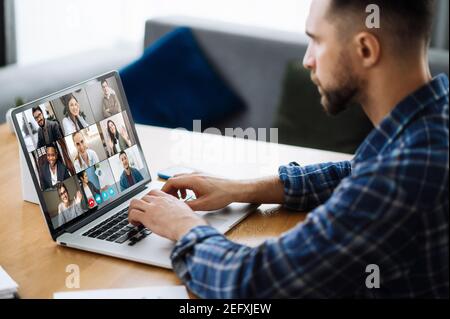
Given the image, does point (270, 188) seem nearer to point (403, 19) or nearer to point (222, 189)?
point (222, 189)

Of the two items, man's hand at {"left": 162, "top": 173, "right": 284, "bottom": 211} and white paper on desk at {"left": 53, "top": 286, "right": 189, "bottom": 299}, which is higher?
man's hand at {"left": 162, "top": 173, "right": 284, "bottom": 211}

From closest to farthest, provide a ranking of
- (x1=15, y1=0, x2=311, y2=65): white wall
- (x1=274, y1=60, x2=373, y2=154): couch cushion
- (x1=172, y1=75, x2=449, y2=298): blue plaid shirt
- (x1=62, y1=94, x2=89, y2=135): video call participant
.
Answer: (x1=172, y1=75, x2=449, y2=298): blue plaid shirt, (x1=62, y1=94, x2=89, y2=135): video call participant, (x1=274, y1=60, x2=373, y2=154): couch cushion, (x1=15, y1=0, x2=311, y2=65): white wall

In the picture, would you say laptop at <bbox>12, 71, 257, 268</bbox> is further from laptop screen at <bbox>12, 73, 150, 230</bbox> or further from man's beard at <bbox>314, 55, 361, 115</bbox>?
man's beard at <bbox>314, 55, 361, 115</bbox>

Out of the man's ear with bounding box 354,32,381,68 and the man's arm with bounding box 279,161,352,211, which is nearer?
the man's ear with bounding box 354,32,381,68

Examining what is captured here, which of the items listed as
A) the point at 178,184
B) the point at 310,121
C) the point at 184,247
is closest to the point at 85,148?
the point at 178,184

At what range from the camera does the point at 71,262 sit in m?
1.29

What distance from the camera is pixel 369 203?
1031mm

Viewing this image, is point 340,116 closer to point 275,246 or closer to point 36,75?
point 36,75

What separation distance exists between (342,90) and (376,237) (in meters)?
0.30

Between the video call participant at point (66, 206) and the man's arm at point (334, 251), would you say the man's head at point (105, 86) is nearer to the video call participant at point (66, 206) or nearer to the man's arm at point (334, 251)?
the video call participant at point (66, 206)

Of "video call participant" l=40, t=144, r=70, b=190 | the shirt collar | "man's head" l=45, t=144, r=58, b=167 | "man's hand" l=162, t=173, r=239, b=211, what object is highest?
the shirt collar

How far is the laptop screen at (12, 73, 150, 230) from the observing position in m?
1.33

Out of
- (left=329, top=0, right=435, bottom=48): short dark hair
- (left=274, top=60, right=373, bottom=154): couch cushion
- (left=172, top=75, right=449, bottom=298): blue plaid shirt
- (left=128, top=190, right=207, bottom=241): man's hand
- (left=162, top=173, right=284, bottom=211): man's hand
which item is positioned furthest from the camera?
(left=274, top=60, right=373, bottom=154): couch cushion

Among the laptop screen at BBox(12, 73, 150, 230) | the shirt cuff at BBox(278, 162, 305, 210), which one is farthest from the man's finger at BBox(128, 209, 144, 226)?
the shirt cuff at BBox(278, 162, 305, 210)
